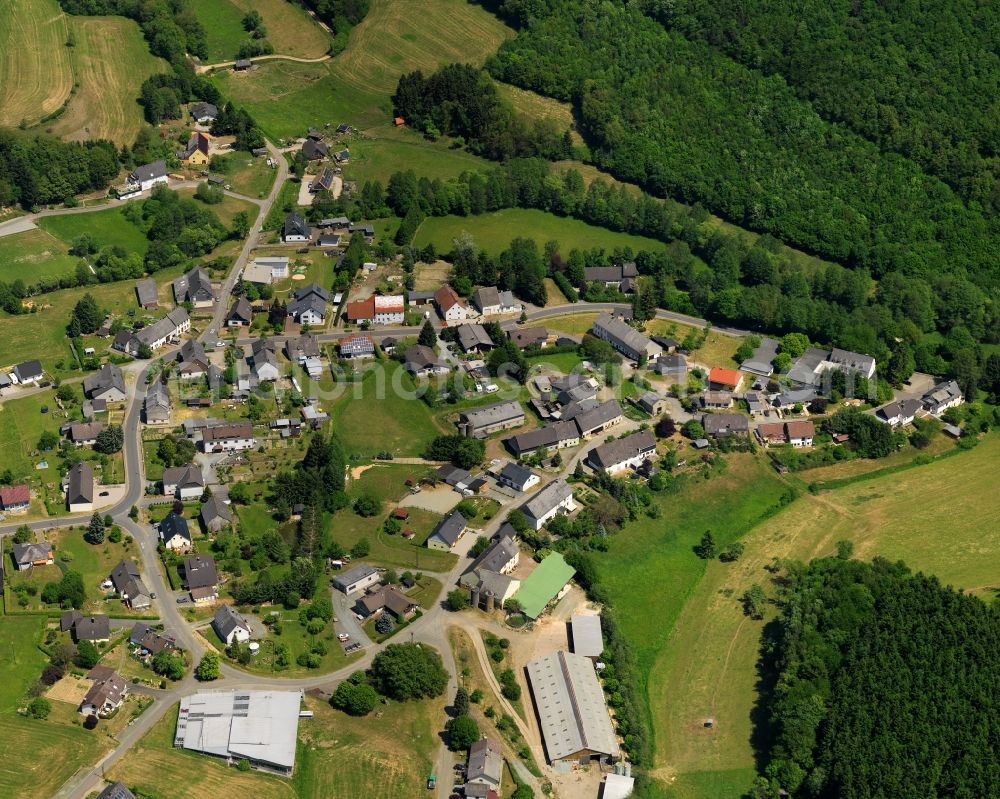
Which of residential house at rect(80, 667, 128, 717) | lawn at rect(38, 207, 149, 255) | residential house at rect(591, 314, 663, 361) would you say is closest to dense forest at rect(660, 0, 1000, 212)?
residential house at rect(591, 314, 663, 361)

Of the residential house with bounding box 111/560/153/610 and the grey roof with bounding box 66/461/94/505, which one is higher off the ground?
the grey roof with bounding box 66/461/94/505

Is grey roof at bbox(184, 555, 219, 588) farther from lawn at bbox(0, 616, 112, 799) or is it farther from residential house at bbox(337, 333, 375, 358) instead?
residential house at bbox(337, 333, 375, 358)

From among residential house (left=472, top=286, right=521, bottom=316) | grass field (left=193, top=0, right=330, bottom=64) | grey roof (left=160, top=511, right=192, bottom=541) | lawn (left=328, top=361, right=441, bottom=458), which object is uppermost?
grass field (left=193, top=0, right=330, bottom=64)

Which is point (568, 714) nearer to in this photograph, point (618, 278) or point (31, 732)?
point (31, 732)

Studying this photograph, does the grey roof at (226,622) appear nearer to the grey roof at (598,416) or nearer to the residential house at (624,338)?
the grey roof at (598,416)

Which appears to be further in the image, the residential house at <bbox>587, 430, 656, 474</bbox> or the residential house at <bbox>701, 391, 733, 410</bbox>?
the residential house at <bbox>701, 391, 733, 410</bbox>

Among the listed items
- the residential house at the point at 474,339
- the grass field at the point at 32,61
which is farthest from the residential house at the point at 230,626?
the grass field at the point at 32,61

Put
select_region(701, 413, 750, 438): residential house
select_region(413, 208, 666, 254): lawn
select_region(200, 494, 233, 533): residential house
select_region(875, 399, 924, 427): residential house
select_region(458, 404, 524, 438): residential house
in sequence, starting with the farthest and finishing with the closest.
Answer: select_region(413, 208, 666, 254): lawn, select_region(875, 399, 924, 427): residential house, select_region(701, 413, 750, 438): residential house, select_region(458, 404, 524, 438): residential house, select_region(200, 494, 233, 533): residential house
